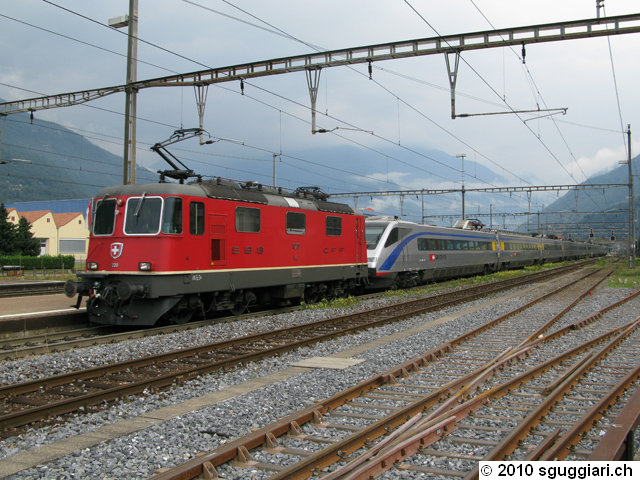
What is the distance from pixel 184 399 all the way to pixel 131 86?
12681 mm

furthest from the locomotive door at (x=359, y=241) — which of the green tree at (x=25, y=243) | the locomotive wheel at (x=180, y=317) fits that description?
the green tree at (x=25, y=243)

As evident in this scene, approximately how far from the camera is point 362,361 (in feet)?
30.6

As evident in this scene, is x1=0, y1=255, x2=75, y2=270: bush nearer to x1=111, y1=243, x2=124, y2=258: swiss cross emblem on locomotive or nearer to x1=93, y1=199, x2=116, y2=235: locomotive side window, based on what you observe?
x1=93, y1=199, x2=116, y2=235: locomotive side window

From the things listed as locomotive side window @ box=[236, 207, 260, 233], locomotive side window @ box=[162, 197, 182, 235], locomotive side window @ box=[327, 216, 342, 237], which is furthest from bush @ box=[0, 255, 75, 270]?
locomotive side window @ box=[162, 197, 182, 235]

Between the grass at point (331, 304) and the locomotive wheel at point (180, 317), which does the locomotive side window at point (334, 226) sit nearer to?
the grass at point (331, 304)

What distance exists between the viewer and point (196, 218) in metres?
12.9

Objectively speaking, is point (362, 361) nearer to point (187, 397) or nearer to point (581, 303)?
point (187, 397)

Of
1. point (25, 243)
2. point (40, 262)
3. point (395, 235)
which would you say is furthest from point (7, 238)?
point (395, 235)

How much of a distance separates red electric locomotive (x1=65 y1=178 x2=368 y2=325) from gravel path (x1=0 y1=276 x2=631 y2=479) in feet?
3.76

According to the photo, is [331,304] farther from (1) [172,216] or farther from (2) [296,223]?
→ (1) [172,216]

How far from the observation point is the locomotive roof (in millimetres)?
12594

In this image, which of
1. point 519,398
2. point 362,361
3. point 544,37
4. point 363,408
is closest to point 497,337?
point 362,361

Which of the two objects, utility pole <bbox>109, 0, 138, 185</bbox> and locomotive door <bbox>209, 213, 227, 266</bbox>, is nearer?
locomotive door <bbox>209, 213, 227, 266</bbox>

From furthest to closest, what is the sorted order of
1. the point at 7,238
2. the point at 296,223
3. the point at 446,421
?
the point at 7,238 < the point at 296,223 < the point at 446,421
